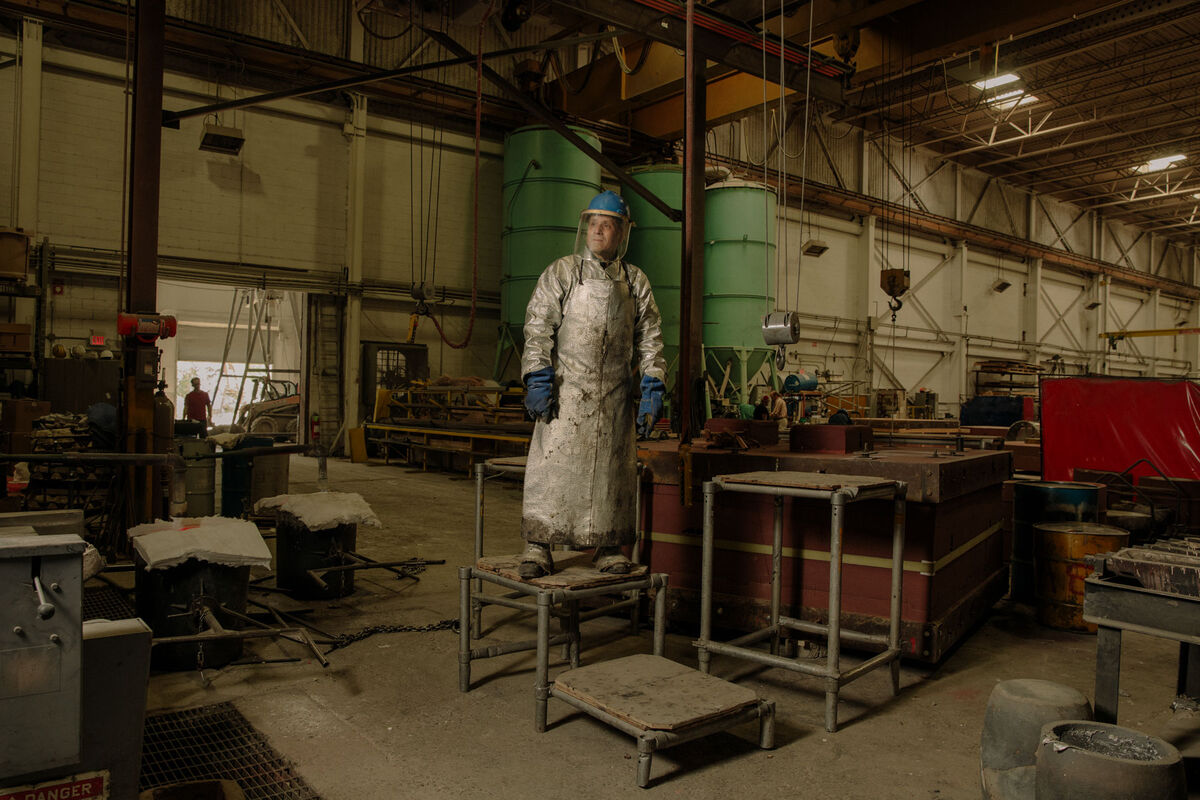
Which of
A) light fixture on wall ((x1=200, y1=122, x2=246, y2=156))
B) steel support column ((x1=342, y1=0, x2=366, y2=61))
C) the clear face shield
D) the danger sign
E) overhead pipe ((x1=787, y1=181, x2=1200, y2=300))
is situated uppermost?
steel support column ((x1=342, y1=0, x2=366, y2=61))

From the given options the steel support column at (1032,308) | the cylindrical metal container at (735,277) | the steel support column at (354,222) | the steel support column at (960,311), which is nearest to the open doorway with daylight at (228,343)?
the steel support column at (354,222)

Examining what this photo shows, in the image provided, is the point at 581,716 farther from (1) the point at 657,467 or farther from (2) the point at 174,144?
(2) the point at 174,144

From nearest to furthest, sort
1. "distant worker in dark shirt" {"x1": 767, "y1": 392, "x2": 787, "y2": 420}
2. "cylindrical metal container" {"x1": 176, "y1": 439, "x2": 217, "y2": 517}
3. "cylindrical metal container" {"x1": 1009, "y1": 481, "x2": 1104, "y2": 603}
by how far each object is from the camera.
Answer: "cylindrical metal container" {"x1": 1009, "y1": 481, "x2": 1104, "y2": 603}
"cylindrical metal container" {"x1": 176, "y1": 439, "x2": 217, "y2": 517}
"distant worker in dark shirt" {"x1": 767, "y1": 392, "x2": 787, "y2": 420}

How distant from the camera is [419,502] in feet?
29.3

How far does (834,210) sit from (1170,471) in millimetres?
12615

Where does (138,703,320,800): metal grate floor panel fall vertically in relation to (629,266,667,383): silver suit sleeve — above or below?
below

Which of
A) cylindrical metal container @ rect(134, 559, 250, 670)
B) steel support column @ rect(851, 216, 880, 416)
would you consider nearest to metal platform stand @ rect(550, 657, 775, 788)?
cylindrical metal container @ rect(134, 559, 250, 670)

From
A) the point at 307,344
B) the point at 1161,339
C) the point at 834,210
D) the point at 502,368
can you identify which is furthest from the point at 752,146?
the point at 1161,339

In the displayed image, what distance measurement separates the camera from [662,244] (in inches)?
536

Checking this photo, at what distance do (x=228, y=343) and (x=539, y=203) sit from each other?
8.34m

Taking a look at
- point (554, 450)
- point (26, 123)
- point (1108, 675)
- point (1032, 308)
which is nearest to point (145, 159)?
point (554, 450)

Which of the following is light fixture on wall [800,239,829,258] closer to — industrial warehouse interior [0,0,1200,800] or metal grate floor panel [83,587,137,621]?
industrial warehouse interior [0,0,1200,800]

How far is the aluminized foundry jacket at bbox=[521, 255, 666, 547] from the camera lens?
3479 millimetres

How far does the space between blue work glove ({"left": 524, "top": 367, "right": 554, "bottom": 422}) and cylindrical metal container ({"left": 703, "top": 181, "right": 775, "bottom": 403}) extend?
1057 centimetres
